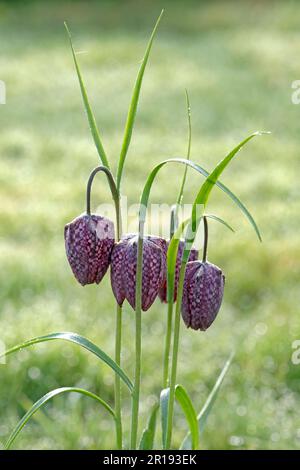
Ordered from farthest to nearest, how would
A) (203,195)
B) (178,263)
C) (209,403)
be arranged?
(209,403) → (178,263) → (203,195)

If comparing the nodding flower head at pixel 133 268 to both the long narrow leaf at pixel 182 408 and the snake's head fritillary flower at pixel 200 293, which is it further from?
the long narrow leaf at pixel 182 408

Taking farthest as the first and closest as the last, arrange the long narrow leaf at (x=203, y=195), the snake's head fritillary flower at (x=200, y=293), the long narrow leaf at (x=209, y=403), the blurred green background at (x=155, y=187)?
1. the blurred green background at (x=155, y=187)
2. the long narrow leaf at (x=209, y=403)
3. the snake's head fritillary flower at (x=200, y=293)
4. the long narrow leaf at (x=203, y=195)

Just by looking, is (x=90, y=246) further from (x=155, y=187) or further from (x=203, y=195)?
(x=155, y=187)

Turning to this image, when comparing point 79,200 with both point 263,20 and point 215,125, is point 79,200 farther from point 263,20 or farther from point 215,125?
point 263,20

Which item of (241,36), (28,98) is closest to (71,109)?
(28,98)

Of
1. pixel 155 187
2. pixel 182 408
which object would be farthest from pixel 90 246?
pixel 155 187
